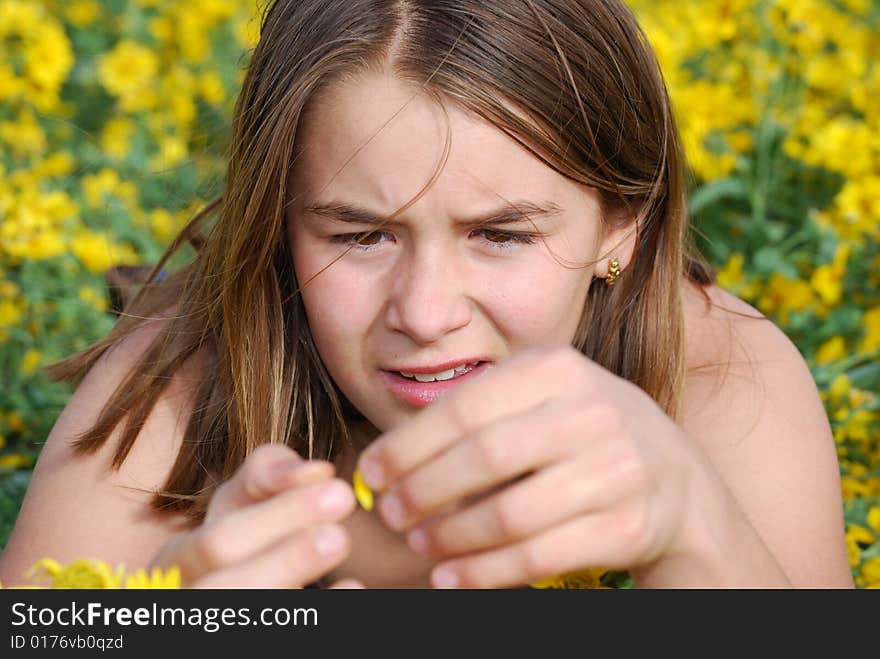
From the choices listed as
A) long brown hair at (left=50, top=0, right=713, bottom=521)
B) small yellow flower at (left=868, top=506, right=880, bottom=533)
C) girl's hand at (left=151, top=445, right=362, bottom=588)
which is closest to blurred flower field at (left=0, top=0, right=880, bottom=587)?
small yellow flower at (left=868, top=506, right=880, bottom=533)

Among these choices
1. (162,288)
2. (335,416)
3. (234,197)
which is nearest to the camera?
(234,197)

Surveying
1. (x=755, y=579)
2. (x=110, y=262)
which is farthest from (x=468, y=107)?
(x=110, y=262)

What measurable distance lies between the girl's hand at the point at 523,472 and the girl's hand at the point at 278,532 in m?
0.04

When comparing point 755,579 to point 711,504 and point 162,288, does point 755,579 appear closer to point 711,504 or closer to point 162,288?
point 711,504

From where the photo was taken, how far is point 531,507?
780 millimetres

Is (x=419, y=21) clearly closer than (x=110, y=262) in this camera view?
Yes

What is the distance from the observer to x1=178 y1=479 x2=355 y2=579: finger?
0.76 metres

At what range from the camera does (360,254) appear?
1334 millimetres

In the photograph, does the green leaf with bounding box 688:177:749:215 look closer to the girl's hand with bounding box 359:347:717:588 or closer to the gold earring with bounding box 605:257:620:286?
the gold earring with bounding box 605:257:620:286

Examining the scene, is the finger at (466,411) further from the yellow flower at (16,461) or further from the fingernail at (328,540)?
the yellow flower at (16,461)

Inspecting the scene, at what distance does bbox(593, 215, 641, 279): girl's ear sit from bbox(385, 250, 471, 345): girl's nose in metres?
0.29

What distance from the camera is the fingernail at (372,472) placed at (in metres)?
0.79

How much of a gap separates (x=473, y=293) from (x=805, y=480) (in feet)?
1.83

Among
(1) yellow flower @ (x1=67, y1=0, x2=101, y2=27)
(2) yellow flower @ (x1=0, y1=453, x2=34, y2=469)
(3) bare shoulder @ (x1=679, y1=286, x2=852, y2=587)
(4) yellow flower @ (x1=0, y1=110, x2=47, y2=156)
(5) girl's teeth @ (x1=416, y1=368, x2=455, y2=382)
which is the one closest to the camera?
(5) girl's teeth @ (x1=416, y1=368, x2=455, y2=382)
